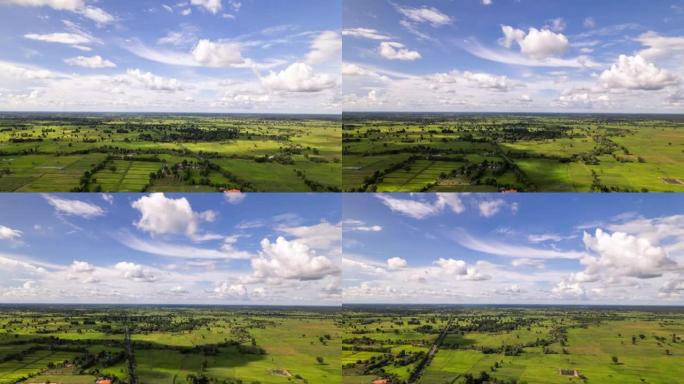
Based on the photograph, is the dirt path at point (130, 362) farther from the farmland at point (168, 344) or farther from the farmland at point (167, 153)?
the farmland at point (167, 153)

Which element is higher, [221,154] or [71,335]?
[221,154]

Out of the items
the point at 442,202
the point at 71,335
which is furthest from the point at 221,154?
the point at 71,335

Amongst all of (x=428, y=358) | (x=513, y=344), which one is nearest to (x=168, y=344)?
(x=428, y=358)

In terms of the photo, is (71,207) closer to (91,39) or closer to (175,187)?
(175,187)

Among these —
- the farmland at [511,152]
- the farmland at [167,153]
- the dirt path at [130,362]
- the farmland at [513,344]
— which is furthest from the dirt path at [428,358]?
the dirt path at [130,362]

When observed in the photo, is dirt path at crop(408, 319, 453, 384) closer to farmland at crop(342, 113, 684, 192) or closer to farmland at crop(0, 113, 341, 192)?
farmland at crop(342, 113, 684, 192)

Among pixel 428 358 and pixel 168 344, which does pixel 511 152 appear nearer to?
pixel 428 358

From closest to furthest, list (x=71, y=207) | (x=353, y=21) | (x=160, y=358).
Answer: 1. (x=353, y=21)
2. (x=71, y=207)
3. (x=160, y=358)

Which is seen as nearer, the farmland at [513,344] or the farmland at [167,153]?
the farmland at [167,153]
